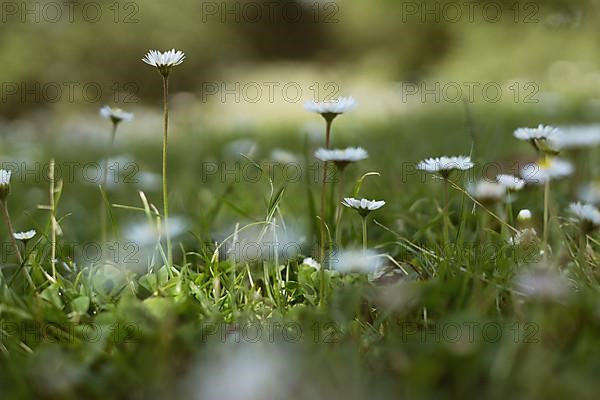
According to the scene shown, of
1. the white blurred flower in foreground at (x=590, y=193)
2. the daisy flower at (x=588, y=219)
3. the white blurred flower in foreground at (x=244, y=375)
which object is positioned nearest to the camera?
the white blurred flower in foreground at (x=244, y=375)

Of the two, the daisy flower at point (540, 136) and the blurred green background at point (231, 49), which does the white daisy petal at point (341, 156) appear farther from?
the blurred green background at point (231, 49)

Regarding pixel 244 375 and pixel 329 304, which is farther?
pixel 329 304

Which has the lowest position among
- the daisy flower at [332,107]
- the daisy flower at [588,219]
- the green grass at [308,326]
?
the green grass at [308,326]

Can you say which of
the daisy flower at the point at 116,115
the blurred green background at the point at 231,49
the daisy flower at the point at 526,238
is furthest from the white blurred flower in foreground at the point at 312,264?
the blurred green background at the point at 231,49

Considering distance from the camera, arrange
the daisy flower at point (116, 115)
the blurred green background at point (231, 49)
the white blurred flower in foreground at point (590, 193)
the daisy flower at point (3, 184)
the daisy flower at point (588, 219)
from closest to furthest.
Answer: the daisy flower at point (588, 219) < the daisy flower at point (3, 184) < the daisy flower at point (116, 115) < the white blurred flower in foreground at point (590, 193) < the blurred green background at point (231, 49)

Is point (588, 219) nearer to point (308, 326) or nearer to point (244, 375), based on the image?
point (308, 326)

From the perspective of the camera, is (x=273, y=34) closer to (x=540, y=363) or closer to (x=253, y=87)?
(x=253, y=87)

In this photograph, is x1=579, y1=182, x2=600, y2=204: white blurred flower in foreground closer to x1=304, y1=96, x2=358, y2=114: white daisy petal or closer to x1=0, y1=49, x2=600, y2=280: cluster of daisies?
x1=0, y1=49, x2=600, y2=280: cluster of daisies

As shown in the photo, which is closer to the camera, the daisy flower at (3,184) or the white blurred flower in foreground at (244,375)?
the white blurred flower in foreground at (244,375)

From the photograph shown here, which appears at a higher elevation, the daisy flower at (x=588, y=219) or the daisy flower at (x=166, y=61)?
the daisy flower at (x=166, y=61)

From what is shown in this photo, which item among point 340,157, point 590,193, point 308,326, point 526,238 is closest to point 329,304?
point 308,326

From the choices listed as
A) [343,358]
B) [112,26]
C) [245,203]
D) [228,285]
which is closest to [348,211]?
[245,203]
